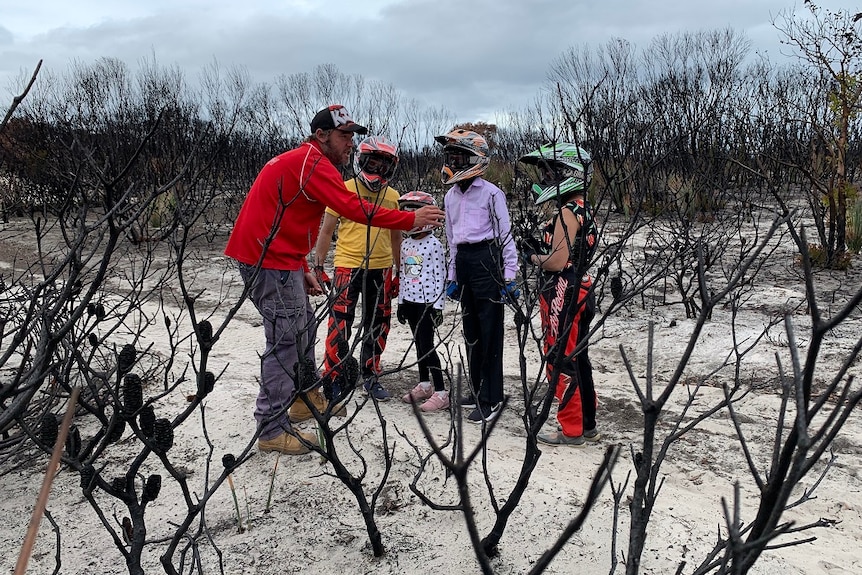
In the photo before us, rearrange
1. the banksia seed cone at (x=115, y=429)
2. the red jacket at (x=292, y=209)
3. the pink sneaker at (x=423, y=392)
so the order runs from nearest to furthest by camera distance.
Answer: the banksia seed cone at (x=115, y=429)
the red jacket at (x=292, y=209)
the pink sneaker at (x=423, y=392)

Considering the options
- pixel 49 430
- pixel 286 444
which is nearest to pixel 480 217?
pixel 286 444

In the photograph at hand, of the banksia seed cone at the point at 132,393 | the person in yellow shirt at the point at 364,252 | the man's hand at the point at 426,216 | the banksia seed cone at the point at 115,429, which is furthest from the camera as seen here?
the person in yellow shirt at the point at 364,252

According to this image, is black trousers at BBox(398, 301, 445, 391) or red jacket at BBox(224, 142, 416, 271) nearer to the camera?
red jacket at BBox(224, 142, 416, 271)

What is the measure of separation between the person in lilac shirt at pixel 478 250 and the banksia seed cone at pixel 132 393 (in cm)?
189

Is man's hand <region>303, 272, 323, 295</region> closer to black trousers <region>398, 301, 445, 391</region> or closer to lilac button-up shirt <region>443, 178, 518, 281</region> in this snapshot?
black trousers <region>398, 301, 445, 391</region>

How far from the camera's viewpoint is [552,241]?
279 cm

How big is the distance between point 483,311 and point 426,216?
0.66m

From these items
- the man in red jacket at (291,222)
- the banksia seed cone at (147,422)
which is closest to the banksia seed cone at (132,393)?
the banksia seed cone at (147,422)

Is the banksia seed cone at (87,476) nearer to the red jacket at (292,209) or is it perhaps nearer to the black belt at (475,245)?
the red jacket at (292,209)

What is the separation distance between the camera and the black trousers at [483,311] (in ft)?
10.4

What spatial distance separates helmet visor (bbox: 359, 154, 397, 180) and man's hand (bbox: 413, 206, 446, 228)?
22.7 inches

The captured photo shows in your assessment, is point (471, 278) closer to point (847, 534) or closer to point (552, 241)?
point (552, 241)

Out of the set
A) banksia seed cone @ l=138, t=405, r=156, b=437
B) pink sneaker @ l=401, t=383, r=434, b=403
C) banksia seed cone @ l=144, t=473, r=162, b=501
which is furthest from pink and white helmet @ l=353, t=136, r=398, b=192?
banksia seed cone @ l=144, t=473, r=162, b=501

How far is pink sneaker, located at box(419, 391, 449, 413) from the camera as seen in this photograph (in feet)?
11.4
